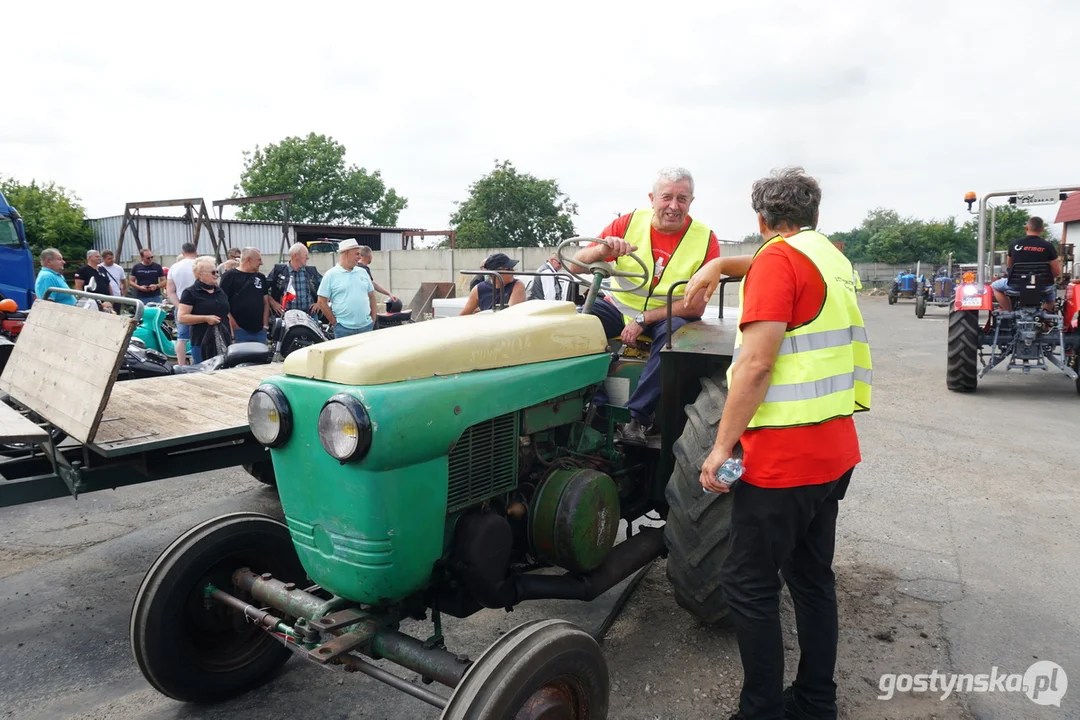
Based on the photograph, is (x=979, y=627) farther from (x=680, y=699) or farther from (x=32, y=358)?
(x=32, y=358)

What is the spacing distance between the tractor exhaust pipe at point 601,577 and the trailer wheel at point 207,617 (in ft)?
2.88

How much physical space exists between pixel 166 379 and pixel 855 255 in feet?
217

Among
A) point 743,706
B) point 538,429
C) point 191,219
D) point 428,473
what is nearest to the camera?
point 428,473

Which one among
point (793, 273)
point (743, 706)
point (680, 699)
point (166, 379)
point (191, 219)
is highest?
point (191, 219)

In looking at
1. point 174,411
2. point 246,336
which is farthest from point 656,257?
point 246,336

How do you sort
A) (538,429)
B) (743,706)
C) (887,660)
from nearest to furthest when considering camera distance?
(743,706) → (538,429) → (887,660)

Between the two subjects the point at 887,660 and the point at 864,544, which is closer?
the point at 887,660

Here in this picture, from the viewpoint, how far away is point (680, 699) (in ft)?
9.25

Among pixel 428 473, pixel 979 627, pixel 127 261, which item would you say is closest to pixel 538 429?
pixel 428 473

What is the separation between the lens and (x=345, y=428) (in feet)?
6.77

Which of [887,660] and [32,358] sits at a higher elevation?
[32,358]

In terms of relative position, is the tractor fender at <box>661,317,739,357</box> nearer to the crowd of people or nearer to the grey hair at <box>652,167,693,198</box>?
the grey hair at <box>652,167,693,198</box>

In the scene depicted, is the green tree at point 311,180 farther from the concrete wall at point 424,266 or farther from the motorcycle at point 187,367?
the motorcycle at point 187,367

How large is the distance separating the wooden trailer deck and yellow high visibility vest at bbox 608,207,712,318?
1.84m
